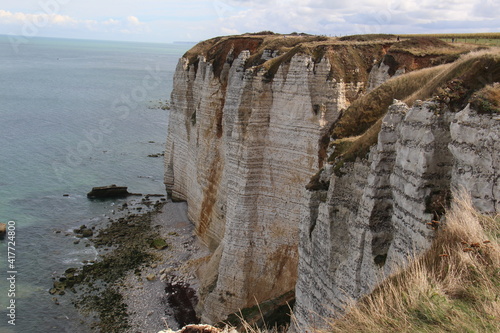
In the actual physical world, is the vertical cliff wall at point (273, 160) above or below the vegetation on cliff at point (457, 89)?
below

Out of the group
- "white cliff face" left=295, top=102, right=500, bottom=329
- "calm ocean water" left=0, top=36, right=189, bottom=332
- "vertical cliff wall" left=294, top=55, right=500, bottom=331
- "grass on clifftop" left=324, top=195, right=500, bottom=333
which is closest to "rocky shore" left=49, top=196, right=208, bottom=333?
"calm ocean water" left=0, top=36, right=189, bottom=332

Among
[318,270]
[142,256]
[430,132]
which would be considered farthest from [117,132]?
[430,132]

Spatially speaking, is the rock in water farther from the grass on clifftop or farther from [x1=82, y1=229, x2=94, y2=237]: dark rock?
the grass on clifftop

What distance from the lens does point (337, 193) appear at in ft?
43.5

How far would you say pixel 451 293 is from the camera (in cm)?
664

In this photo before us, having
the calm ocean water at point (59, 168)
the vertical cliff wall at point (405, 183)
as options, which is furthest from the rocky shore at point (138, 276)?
the vertical cliff wall at point (405, 183)

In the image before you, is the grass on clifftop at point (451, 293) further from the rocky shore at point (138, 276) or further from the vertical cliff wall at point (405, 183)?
the rocky shore at point (138, 276)

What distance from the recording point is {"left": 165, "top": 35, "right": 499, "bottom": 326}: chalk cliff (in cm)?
955

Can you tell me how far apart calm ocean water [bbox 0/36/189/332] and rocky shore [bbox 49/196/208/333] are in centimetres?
132

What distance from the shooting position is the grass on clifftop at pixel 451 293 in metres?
6.01

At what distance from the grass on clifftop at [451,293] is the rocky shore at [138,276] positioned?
2174 cm

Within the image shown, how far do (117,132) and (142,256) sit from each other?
42.0m

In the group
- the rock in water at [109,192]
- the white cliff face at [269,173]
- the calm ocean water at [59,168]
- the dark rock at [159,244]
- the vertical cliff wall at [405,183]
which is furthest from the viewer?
the rock in water at [109,192]

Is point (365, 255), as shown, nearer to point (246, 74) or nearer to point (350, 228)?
point (350, 228)
